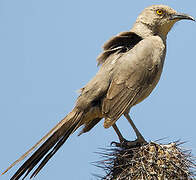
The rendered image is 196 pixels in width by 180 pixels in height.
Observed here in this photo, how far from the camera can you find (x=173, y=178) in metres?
4.88

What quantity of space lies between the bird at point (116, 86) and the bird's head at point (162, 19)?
30 cm

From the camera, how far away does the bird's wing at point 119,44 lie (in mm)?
7379

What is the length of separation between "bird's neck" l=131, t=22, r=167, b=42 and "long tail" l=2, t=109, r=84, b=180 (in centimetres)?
218

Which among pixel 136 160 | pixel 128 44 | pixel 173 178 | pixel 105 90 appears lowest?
pixel 173 178

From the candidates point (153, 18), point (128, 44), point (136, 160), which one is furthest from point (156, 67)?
point (136, 160)

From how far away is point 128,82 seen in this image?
6.88 meters

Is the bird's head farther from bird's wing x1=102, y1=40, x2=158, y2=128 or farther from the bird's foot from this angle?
the bird's foot

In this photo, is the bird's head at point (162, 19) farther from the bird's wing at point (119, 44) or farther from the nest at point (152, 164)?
the nest at point (152, 164)

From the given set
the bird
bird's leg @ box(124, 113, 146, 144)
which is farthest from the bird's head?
bird's leg @ box(124, 113, 146, 144)

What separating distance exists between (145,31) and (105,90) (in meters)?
1.74

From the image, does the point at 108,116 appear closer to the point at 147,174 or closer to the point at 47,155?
the point at 47,155

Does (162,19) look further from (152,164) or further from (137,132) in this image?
(152,164)

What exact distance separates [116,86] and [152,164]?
208 cm

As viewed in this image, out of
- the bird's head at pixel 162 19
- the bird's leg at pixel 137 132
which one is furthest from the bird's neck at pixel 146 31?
the bird's leg at pixel 137 132
